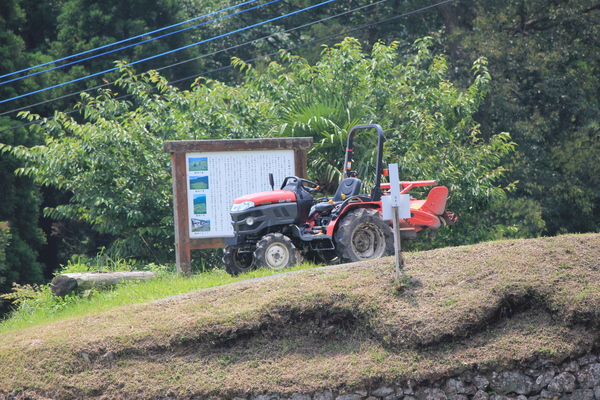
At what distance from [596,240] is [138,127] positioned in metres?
8.64

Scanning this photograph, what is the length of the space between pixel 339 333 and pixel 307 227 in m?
2.59

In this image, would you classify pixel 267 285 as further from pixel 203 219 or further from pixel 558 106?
pixel 558 106

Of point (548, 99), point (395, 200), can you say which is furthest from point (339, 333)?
point (548, 99)

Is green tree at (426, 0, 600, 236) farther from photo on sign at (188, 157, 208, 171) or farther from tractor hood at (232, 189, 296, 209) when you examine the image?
tractor hood at (232, 189, 296, 209)

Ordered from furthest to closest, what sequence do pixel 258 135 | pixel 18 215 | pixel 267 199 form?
pixel 18 215 → pixel 258 135 → pixel 267 199

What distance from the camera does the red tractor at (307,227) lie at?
9.52 m

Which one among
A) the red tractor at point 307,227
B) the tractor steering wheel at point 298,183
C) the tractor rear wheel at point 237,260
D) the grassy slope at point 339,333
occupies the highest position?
the tractor steering wheel at point 298,183

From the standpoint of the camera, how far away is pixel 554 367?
686cm

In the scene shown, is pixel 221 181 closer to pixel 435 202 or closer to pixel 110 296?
pixel 110 296

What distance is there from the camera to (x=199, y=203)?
10828mm

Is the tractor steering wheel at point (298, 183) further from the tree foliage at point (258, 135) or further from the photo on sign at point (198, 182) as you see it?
the tree foliage at point (258, 135)

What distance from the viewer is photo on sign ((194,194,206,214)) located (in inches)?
426

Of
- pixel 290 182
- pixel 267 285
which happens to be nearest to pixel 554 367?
pixel 267 285

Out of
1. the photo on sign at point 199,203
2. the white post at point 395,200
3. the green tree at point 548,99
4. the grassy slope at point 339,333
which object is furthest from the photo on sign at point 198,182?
the green tree at point 548,99
